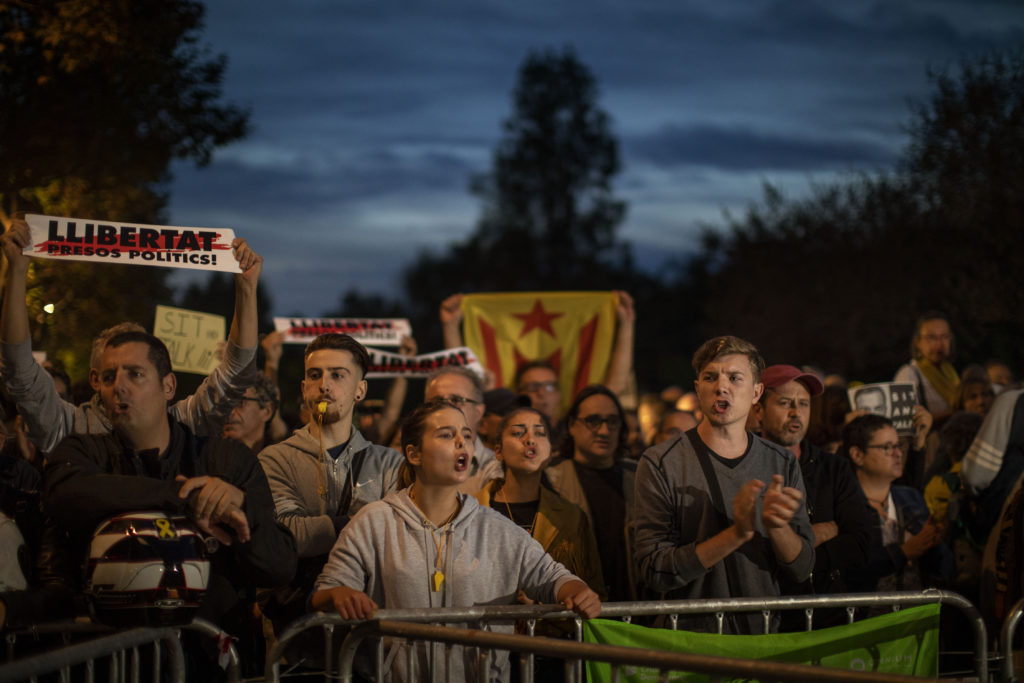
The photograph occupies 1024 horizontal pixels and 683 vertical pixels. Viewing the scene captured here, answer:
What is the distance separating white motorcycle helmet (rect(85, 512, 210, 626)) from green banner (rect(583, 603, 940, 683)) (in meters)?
1.51

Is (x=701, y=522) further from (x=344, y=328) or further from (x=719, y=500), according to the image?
(x=344, y=328)

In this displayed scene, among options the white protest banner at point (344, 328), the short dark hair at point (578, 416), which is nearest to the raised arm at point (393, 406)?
the white protest banner at point (344, 328)

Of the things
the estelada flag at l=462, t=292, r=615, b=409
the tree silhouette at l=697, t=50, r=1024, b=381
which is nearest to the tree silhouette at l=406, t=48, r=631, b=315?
the tree silhouette at l=697, t=50, r=1024, b=381

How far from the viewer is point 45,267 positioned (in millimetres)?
6508

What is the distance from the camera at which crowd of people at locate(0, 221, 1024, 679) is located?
3.88m

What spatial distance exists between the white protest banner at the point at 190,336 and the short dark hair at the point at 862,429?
4473 mm

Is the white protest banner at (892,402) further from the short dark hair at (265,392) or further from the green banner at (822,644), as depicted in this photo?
the short dark hair at (265,392)

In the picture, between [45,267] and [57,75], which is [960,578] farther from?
[57,75]

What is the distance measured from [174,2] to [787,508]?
6.07 m

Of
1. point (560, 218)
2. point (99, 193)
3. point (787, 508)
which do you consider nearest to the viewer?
point (787, 508)

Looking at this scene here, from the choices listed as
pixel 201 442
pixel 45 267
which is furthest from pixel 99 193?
pixel 201 442

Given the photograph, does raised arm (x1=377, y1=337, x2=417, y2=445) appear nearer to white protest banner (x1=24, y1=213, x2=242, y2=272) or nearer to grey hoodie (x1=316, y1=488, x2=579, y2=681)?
white protest banner (x1=24, y1=213, x2=242, y2=272)

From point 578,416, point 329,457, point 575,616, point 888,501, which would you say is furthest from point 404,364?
point 575,616

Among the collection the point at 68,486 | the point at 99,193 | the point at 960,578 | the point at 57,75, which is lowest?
the point at 960,578
